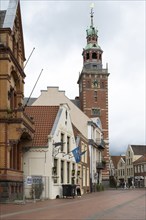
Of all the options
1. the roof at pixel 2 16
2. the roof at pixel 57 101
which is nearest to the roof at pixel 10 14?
the roof at pixel 2 16

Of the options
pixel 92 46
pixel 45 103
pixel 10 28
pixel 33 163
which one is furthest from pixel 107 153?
pixel 10 28

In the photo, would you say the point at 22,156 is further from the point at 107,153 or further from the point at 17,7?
the point at 107,153

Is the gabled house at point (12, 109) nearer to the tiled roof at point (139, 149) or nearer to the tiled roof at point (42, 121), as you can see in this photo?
the tiled roof at point (42, 121)

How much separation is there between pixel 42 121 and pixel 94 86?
59.4 metres

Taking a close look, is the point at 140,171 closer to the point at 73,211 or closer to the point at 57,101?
the point at 57,101

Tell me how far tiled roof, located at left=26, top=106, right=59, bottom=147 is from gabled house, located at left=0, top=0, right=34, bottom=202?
1.75m

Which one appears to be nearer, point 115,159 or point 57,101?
point 57,101

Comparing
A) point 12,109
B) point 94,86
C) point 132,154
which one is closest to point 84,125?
point 12,109

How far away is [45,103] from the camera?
6203 centimetres

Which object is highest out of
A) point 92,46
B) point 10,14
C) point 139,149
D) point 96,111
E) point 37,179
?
point 92,46

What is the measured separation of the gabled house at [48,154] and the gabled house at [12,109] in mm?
1651

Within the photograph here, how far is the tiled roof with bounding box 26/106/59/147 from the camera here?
38.3m

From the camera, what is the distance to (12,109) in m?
31.7

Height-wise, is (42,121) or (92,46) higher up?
(92,46)
